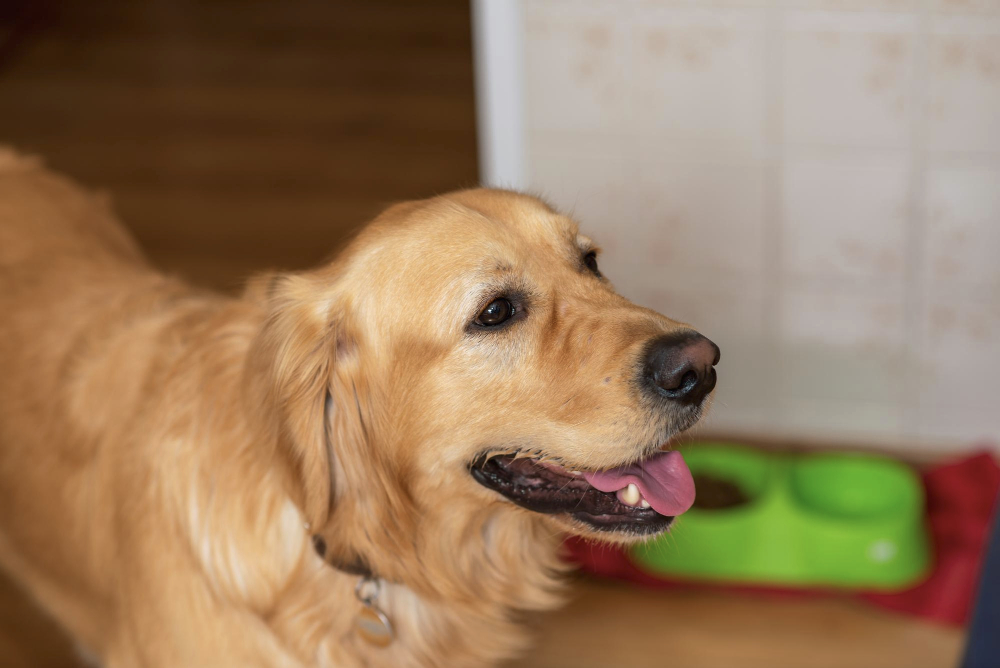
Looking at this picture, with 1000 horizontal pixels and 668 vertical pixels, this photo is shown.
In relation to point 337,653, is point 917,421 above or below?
below

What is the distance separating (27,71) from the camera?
4.78 metres

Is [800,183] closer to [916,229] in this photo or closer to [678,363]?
[916,229]

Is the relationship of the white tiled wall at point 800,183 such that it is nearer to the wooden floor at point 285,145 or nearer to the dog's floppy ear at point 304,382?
the wooden floor at point 285,145

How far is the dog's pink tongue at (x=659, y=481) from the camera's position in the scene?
150cm

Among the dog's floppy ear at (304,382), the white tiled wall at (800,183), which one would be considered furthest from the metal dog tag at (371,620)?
the white tiled wall at (800,183)

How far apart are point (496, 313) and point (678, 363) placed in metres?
0.26

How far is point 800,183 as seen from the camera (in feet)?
8.43

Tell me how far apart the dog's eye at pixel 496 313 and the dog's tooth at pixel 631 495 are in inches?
11.7

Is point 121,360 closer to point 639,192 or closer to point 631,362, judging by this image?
point 631,362

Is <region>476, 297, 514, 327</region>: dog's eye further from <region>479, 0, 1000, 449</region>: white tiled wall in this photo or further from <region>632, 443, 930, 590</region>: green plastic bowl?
<region>479, 0, 1000, 449</region>: white tiled wall

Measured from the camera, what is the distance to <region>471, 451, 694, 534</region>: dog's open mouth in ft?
4.86

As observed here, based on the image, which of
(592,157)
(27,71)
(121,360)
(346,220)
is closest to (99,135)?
(27,71)

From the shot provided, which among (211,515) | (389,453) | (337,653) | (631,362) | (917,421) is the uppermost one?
(631,362)

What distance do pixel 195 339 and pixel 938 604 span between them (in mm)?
1713
